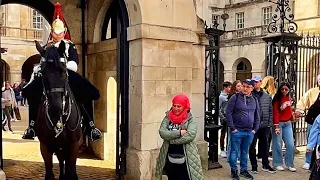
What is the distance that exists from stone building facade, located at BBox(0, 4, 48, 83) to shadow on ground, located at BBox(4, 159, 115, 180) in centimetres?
2181

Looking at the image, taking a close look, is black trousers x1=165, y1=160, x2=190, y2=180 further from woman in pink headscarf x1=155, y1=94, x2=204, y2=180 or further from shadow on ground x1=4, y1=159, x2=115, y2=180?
shadow on ground x1=4, y1=159, x2=115, y2=180

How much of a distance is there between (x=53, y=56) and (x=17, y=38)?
26.3m

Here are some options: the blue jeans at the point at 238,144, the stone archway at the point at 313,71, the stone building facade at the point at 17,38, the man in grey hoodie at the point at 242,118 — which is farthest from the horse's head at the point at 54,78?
the stone building facade at the point at 17,38

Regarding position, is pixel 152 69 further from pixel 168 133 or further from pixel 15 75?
pixel 15 75

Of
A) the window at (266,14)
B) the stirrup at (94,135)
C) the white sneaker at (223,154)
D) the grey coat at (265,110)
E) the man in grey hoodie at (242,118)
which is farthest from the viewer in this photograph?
the window at (266,14)

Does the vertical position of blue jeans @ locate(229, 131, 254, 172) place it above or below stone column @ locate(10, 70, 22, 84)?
below

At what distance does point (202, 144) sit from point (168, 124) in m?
2.33

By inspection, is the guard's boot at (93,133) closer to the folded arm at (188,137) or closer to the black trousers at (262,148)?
the folded arm at (188,137)

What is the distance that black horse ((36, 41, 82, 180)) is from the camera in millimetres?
4199

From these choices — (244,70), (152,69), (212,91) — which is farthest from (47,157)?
(244,70)

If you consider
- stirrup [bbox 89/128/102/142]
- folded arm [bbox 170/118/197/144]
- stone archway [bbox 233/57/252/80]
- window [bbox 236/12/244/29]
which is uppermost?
window [bbox 236/12/244/29]

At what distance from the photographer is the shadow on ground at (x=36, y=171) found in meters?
6.48

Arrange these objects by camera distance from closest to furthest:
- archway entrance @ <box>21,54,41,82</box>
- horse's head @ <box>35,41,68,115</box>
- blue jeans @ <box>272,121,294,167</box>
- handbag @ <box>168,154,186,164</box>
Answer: horse's head @ <box>35,41,68,115</box> < handbag @ <box>168,154,186,164</box> < blue jeans @ <box>272,121,294,167</box> < archway entrance @ <box>21,54,41,82</box>

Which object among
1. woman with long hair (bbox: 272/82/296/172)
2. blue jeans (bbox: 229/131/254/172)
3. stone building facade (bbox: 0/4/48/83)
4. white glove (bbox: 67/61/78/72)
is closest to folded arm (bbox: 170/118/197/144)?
white glove (bbox: 67/61/78/72)
